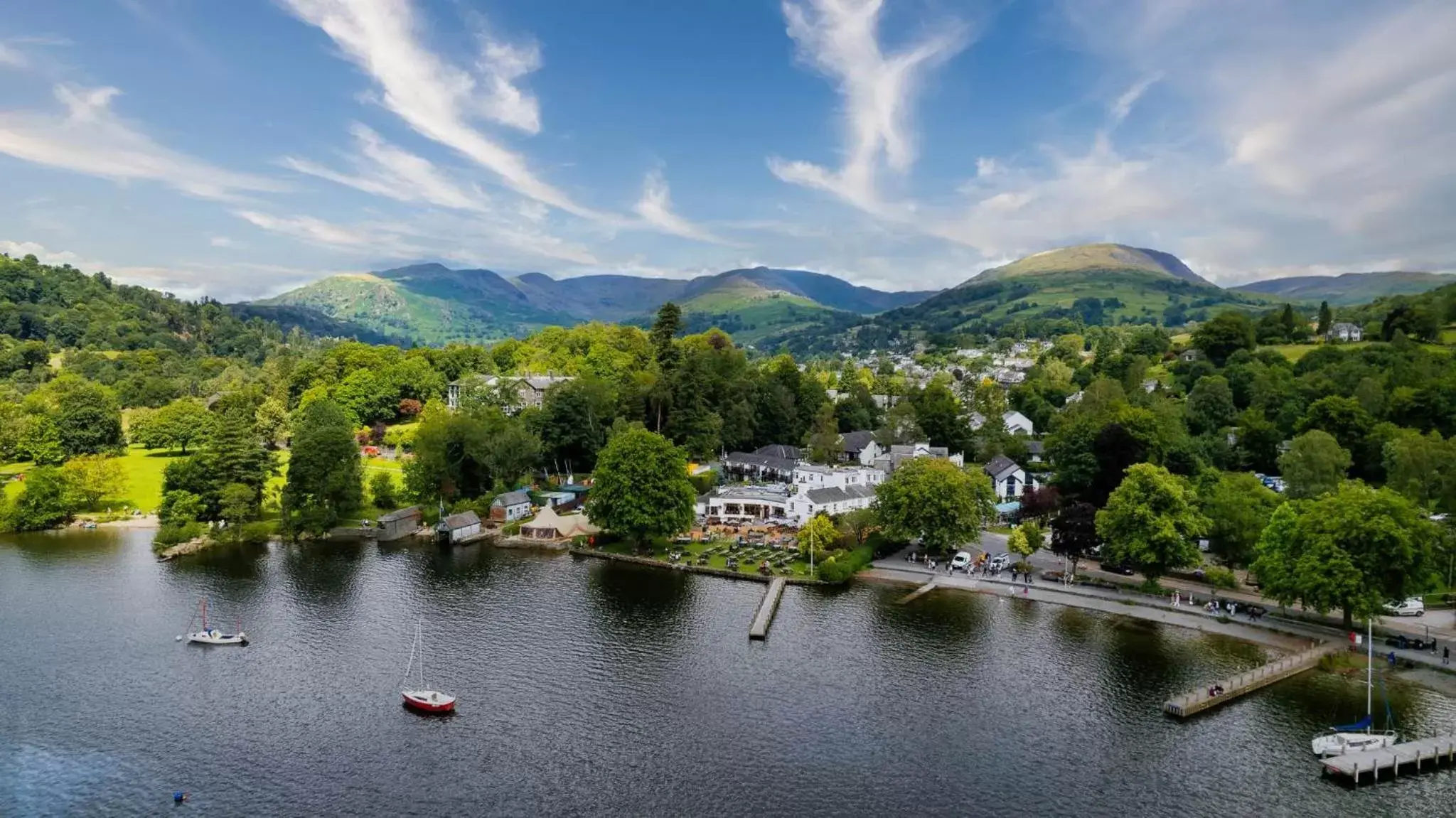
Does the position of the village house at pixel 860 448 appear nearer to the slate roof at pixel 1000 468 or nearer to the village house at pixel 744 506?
the slate roof at pixel 1000 468

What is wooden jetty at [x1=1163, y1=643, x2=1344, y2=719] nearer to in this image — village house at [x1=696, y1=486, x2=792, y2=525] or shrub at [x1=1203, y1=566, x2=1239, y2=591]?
shrub at [x1=1203, y1=566, x2=1239, y2=591]

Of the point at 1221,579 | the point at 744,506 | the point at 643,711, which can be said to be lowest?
the point at 643,711

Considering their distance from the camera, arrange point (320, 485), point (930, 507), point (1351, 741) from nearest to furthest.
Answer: point (1351, 741), point (930, 507), point (320, 485)

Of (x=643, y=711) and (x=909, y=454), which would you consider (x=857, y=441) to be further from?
(x=643, y=711)

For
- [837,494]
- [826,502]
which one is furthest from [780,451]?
[826,502]

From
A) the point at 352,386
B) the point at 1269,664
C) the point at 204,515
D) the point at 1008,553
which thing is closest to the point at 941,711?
the point at 1269,664

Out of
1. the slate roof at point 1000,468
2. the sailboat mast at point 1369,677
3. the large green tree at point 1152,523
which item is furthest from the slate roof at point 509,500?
the sailboat mast at point 1369,677

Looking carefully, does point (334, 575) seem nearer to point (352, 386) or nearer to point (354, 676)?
point (354, 676)
